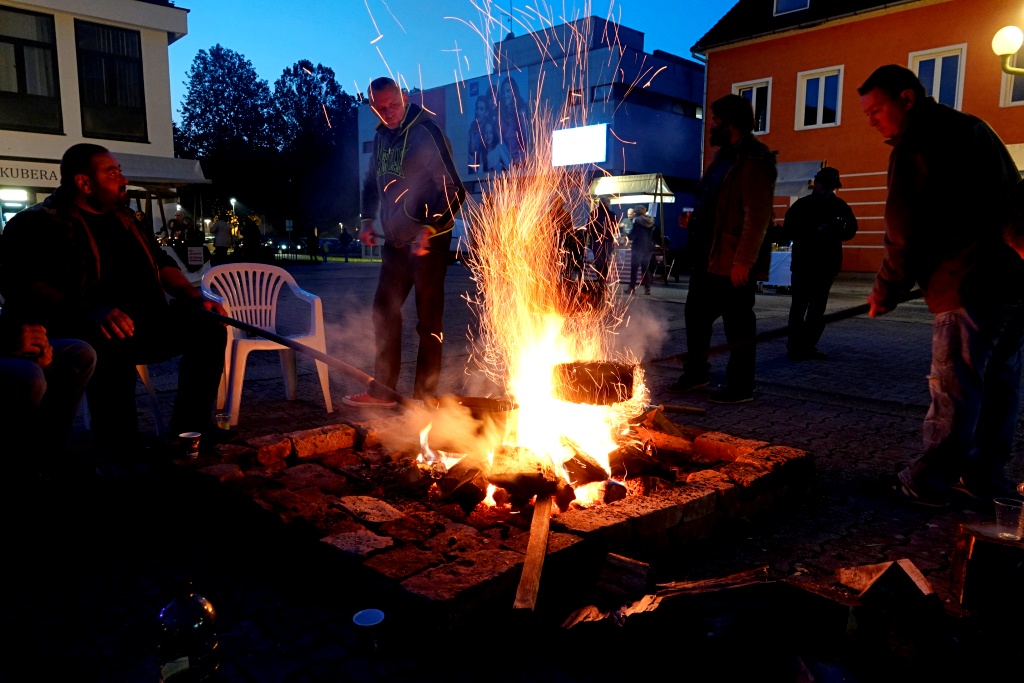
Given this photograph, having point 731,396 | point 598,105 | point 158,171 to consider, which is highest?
point 598,105

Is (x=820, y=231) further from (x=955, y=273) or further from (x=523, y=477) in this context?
(x=523, y=477)

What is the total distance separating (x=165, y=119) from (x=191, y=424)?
23.3m

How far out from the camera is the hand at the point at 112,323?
3.49 metres

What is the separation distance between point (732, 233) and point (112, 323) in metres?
4.05

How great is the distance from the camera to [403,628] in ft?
7.14

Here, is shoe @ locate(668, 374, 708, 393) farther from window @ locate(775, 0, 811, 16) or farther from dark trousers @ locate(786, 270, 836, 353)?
window @ locate(775, 0, 811, 16)

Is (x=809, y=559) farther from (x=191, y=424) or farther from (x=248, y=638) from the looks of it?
(x=191, y=424)

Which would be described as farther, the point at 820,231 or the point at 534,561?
the point at 820,231

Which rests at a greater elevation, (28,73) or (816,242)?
(28,73)

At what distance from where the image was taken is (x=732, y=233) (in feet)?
16.4

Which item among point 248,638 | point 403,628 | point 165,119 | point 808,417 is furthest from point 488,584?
point 165,119

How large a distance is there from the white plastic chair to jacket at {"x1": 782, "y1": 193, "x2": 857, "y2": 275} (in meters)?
4.99

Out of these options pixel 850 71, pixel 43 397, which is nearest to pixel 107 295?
pixel 43 397

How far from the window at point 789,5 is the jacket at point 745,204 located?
72.4ft
